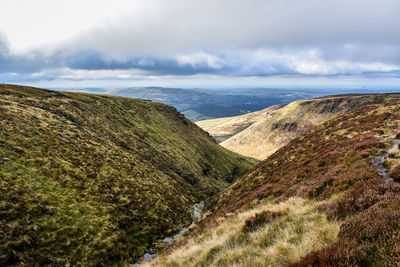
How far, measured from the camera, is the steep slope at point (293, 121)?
134000mm

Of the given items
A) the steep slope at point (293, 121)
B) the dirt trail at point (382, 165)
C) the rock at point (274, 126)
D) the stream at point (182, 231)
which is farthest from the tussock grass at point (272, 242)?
the rock at point (274, 126)

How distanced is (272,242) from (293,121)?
529 ft

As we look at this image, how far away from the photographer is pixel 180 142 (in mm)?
71250

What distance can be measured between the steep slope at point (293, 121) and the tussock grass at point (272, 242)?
127 metres

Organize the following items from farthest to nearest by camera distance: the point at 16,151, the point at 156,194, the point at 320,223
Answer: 1. the point at 156,194
2. the point at 16,151
3. the point at 320,223

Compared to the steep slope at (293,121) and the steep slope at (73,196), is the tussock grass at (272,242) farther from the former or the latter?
the steep slope at (293,121)

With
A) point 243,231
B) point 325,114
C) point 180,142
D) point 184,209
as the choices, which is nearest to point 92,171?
point 184,209

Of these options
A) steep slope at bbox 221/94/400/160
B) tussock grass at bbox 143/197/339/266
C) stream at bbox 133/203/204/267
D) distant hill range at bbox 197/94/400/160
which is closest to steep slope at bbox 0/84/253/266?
stream at bbox 133/203/204/267

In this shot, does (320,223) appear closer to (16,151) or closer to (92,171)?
(92,171)

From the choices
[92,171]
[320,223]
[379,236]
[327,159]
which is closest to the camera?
[379,236]

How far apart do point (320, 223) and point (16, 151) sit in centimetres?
3016

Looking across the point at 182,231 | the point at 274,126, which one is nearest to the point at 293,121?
the point at 274,126

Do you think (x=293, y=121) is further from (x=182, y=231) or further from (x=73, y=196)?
(x=73, y=196)

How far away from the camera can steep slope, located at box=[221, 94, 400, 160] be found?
134000mm
